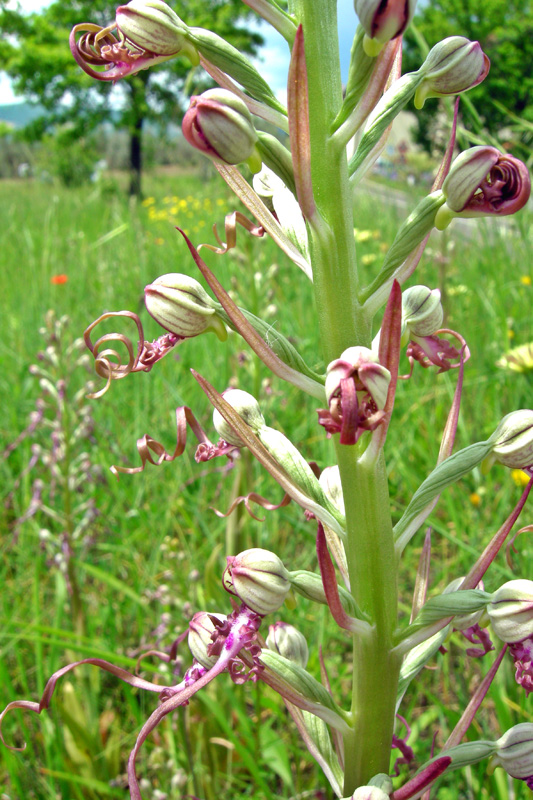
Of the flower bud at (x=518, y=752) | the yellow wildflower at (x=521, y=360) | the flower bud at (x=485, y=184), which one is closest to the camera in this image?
the flower bud at (x=485, y=184)

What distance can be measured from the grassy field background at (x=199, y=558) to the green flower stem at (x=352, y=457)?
208 millimetres

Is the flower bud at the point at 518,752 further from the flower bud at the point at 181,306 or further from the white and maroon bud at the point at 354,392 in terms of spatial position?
the flower bud at the point at 181,306

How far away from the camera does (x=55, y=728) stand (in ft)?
4.77

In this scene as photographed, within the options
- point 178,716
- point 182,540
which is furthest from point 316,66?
point 182,540

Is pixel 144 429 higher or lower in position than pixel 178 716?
higher

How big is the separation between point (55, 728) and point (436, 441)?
5.03 feet

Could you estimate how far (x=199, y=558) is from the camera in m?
2.05

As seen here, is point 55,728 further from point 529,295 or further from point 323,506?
point 529,295

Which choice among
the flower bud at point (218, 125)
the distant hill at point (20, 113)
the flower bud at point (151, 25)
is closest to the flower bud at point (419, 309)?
the flower bud at point (218, 125)

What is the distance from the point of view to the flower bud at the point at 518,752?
2.83 feet

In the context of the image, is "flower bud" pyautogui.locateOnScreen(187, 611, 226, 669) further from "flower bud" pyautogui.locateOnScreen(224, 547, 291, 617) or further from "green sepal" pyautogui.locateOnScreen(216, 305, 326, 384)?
"green sepal" pyautogui.locateOnScreen(216, 305, 326, 384)

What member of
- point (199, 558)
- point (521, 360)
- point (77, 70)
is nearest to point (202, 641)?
point (199, 558)

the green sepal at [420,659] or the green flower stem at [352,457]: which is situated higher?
the green flower stem at [352,457]

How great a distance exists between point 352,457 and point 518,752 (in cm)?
47
